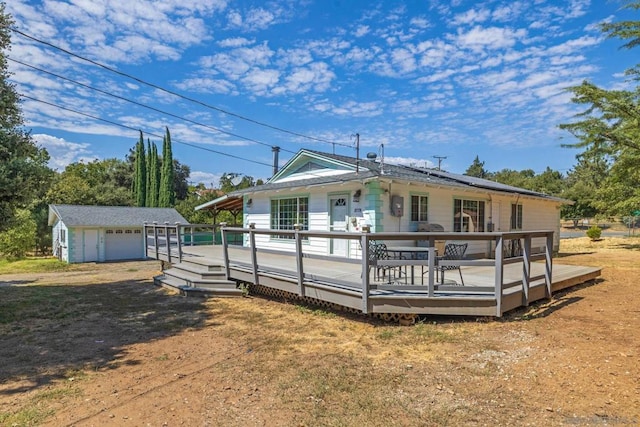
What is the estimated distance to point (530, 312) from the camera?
619 cm

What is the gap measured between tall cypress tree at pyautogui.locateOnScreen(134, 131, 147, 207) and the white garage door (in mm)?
13582

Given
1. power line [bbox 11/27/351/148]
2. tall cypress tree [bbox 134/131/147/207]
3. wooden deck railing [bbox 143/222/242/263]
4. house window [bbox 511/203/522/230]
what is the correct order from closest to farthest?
1. power line [bbox 11/27/351/148]
2. wooden deck railing [bbox 143/222/242/263]
3. house window [bbox 511/203/522/230]
4. tall cypress tree [bbox 134/131/147/207]

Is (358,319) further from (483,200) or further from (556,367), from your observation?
(483,200)

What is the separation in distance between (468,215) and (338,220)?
16.1 feet

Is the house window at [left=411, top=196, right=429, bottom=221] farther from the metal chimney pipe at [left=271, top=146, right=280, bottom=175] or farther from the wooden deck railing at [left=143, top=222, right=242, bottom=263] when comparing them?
the metal chimney pipe at [left=271, top=146, right=280, bottom=175]

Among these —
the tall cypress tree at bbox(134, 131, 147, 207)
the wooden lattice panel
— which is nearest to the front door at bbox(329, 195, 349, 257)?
the wooden lattice panel

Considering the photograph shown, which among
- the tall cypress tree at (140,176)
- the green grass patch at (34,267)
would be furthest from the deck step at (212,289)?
the tall cypress tree at (140,176)

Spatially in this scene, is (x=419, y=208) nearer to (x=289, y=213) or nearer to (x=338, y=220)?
(x=338, y=220)

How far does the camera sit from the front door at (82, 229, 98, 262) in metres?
21.6

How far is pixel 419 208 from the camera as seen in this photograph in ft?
35.0

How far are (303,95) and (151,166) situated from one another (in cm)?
A: 2203

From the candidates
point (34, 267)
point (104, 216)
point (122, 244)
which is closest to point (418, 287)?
point (34, 267)

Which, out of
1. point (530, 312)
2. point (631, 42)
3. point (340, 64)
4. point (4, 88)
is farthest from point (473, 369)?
point (340, 64)

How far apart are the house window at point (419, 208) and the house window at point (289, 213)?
3361 millimetres
